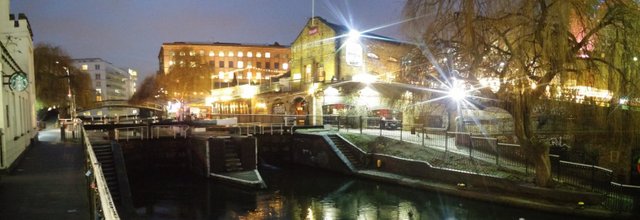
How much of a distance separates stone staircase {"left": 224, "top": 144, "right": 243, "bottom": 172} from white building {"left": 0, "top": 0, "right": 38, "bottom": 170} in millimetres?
9543

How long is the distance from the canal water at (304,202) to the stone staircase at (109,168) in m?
1.13

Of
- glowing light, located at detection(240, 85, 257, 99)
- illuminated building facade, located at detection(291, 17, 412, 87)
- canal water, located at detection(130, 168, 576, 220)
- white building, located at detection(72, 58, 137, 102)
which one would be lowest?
canal water, located at detection(130, 168, 576, 220)

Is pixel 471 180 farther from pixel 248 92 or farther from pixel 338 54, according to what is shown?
pixel 248 92

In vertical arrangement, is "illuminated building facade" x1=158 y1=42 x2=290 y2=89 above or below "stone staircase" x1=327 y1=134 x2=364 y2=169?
above

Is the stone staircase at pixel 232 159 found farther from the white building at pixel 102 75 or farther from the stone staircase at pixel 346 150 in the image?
the white building at pixel 102 75

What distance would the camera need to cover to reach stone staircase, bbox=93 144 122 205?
18.0m

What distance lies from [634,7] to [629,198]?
6589 millimetres

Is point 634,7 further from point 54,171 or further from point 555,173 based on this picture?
point 54,171

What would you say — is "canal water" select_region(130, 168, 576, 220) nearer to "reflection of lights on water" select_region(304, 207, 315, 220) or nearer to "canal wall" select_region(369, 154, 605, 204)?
"reflection of lights on water" select_region(304, 207, 315, 220)

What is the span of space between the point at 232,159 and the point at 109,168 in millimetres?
7105

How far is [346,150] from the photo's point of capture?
27406 millimetres

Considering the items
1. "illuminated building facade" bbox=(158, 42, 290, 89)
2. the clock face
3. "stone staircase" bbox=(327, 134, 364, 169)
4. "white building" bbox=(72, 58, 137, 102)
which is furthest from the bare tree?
"white building" bbox=(72, 58, 137, 102)

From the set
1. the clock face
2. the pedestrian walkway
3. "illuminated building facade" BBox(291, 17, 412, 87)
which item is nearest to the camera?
the pedestrian walkway

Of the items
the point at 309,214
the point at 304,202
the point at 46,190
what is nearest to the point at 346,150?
the point at 304,202
